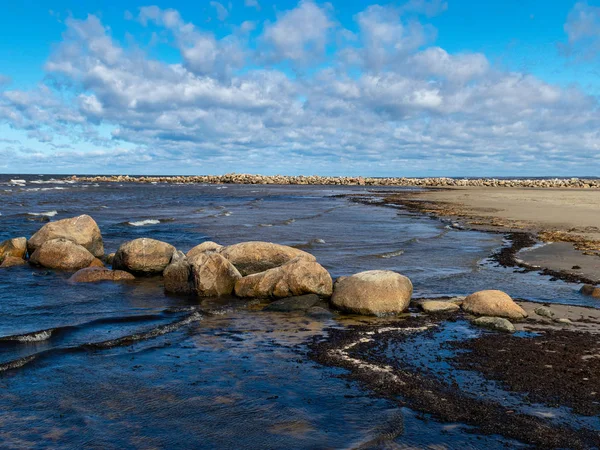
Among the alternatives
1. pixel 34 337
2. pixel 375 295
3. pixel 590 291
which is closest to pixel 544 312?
pixel 590 291

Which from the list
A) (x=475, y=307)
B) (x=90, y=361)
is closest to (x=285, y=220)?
(x=475, y=307)

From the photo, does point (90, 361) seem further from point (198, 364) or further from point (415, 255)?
point (415, 255)

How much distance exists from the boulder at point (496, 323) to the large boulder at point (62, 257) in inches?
417

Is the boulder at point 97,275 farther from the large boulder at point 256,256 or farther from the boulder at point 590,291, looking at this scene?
the boulder at point 590,291

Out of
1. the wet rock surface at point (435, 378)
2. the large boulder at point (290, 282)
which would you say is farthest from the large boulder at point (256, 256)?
the wet rock surface at point (435, 378)

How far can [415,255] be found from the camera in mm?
17281

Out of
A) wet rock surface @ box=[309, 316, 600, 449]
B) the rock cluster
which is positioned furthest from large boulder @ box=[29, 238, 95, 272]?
wet rock surface @ box=[309, 316, 600, 449]

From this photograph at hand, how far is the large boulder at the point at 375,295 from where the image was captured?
9.97 meters

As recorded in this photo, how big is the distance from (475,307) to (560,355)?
2479 mm

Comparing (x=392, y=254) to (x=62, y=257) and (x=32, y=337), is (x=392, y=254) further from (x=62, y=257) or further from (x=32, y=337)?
(x=32, y=337)

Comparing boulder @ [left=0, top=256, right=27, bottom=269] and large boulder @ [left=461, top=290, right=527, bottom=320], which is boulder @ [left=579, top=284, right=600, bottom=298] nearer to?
large boulder @ [left=461, top=290, right=527, bottom=320]

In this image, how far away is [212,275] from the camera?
11.5 m

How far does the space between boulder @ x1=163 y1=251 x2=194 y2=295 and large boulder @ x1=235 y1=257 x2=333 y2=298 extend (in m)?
1.11

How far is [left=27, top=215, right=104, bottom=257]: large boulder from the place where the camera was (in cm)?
1577
